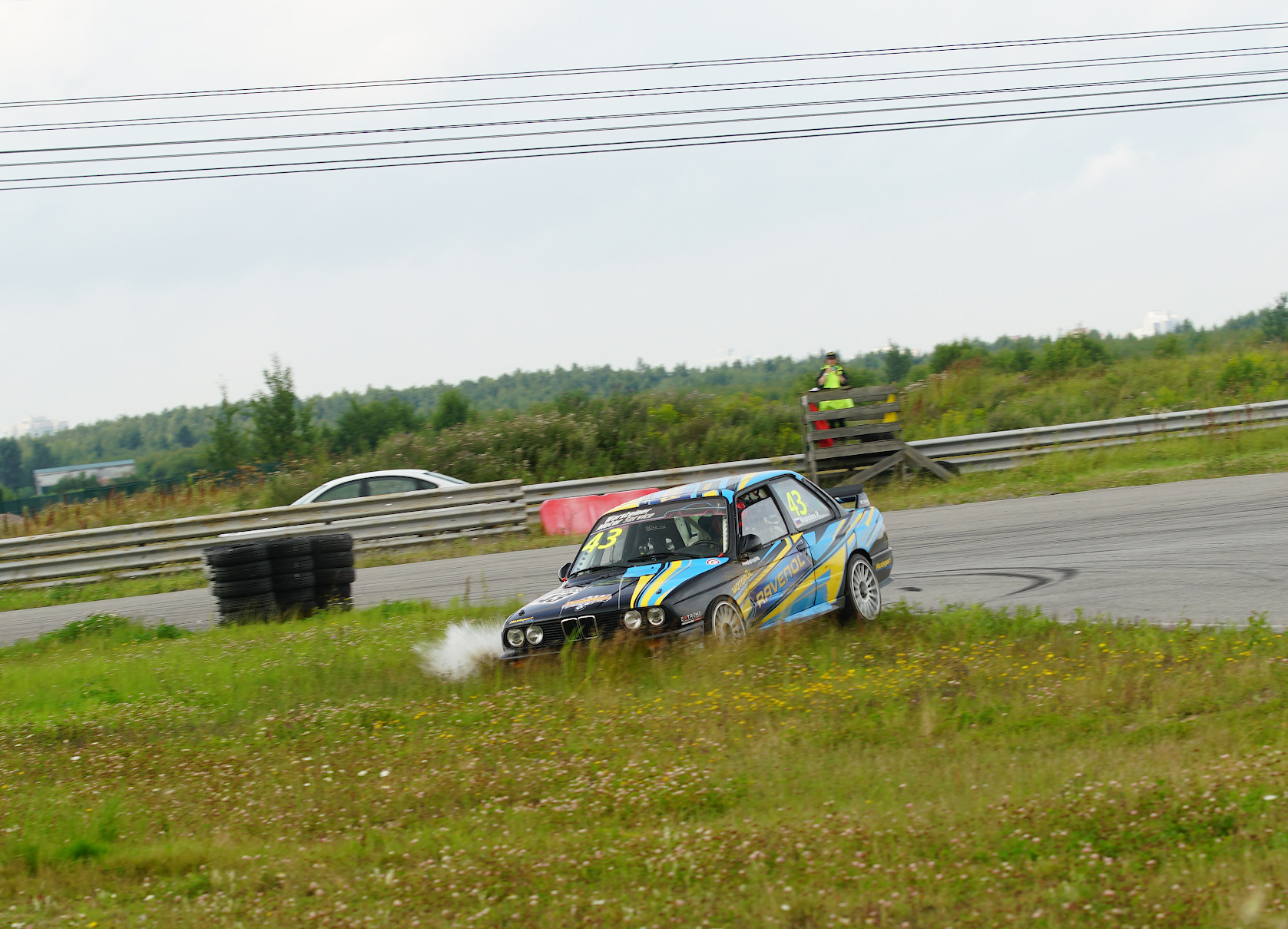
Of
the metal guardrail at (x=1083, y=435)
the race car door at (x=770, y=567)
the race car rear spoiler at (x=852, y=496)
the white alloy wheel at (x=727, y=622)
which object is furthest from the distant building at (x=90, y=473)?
the white alloy wheel at (x=727, y=622)

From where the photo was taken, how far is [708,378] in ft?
281

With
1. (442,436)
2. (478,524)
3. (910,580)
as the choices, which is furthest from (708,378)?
(910,580)

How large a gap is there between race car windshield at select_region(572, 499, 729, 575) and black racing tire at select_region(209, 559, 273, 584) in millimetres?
4771

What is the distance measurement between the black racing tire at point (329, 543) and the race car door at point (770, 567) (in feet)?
19.2

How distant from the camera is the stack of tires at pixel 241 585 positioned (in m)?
11.9

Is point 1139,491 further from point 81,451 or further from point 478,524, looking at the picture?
point 81,451

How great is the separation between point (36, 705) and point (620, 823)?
6089mm

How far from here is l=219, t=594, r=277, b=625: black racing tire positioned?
1191 centimetres

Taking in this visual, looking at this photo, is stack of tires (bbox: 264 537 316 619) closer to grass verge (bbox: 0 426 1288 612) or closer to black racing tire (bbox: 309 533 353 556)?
black racing tire (bbox: 309 533 353 556)

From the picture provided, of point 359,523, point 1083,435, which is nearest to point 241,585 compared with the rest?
point 359,523

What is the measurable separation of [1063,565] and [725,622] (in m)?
4.73

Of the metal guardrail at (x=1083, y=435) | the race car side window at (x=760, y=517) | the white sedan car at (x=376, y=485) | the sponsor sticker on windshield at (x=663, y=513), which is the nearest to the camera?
the race car side window at (x=760, y=517)

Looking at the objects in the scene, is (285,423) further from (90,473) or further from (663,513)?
(90,473)

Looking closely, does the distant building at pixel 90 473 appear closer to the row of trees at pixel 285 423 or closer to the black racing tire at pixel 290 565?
the row of trees at pixel 285 423
